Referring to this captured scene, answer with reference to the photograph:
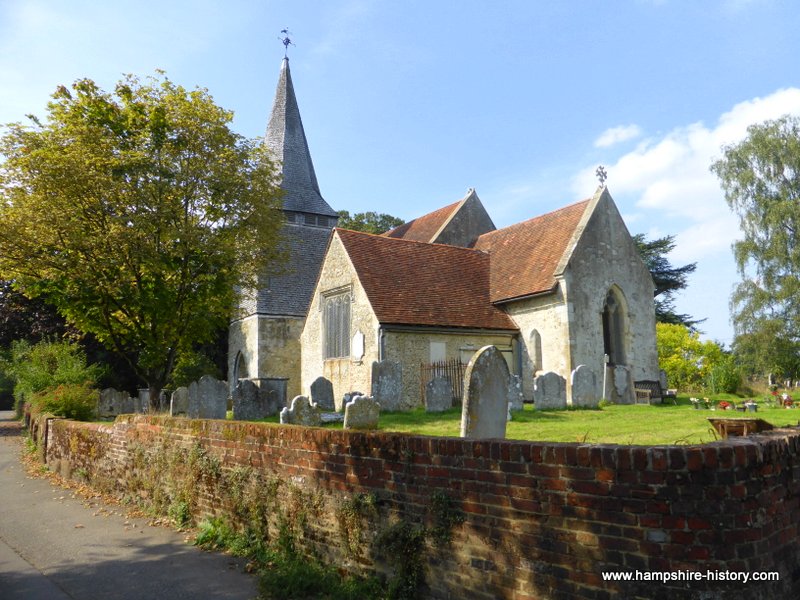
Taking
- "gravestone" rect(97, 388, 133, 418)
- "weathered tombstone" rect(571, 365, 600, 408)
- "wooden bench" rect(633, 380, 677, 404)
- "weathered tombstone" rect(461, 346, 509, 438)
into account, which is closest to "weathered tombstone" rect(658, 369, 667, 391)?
"wooden bench" rect(633, 380, 677, 404)

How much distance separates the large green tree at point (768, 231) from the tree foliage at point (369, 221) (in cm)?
2844

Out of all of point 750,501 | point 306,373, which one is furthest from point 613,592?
point 306,373

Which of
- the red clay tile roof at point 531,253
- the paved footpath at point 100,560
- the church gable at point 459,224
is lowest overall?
the paved footpath at point 100,560

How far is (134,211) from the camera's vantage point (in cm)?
1515

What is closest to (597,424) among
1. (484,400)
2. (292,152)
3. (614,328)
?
(484,400)

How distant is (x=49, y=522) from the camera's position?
27.2 ft

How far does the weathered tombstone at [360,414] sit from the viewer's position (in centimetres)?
1091

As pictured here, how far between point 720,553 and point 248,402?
16005 mm

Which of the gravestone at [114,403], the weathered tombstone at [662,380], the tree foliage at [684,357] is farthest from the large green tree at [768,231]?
the gravestone at [114,403]

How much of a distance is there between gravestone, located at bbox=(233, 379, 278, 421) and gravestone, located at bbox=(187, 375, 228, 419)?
596mm

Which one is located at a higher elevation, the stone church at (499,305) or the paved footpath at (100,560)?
the stone church at (499,305)

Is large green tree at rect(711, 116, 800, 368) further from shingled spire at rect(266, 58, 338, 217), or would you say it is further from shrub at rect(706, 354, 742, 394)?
shingled spire at rect(266, 58, 338, 217)

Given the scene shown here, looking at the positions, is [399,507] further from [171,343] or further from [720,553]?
[171,343]

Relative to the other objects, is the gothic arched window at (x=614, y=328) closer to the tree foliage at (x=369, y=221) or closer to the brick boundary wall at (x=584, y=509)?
the brick boundary wall at (x=584, y=509)
